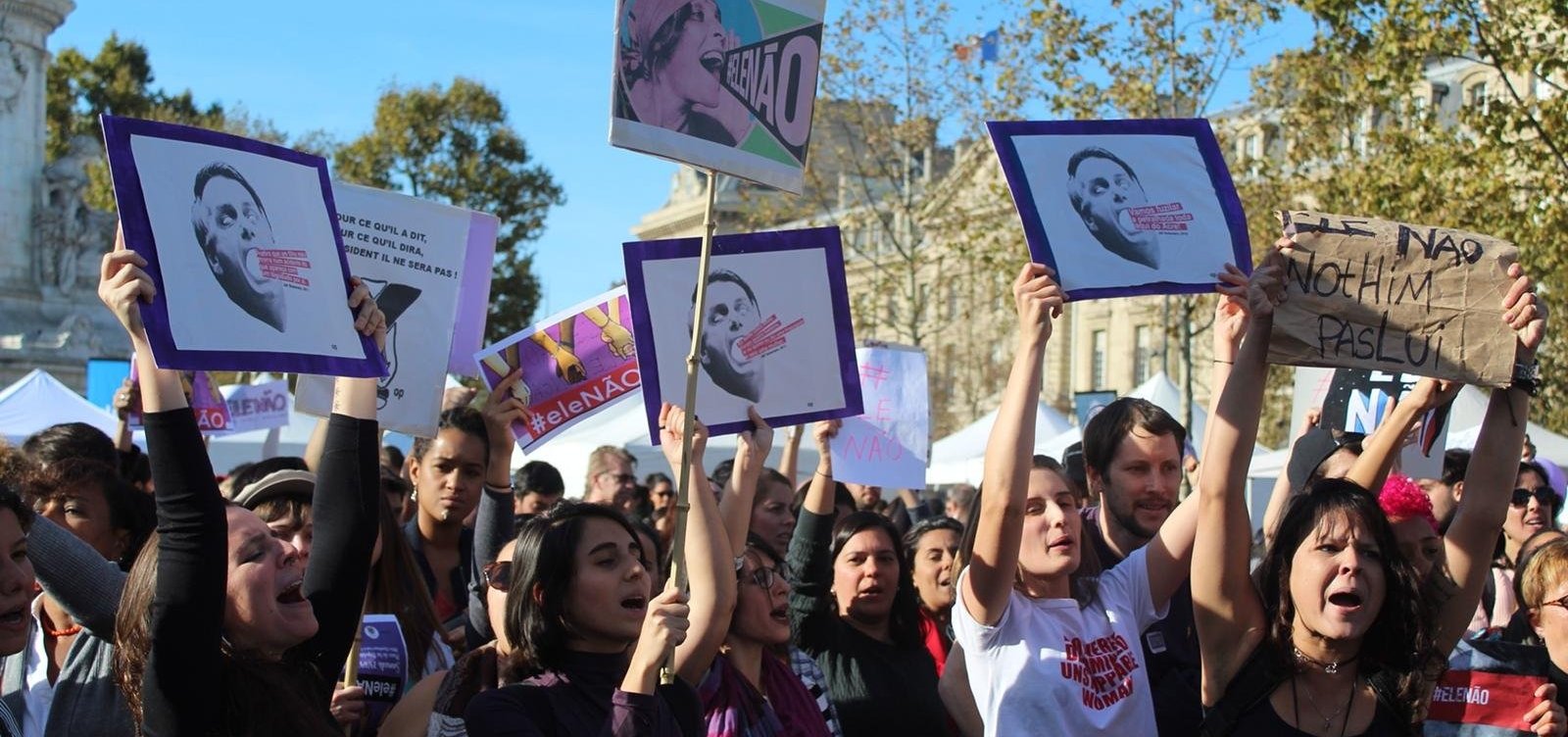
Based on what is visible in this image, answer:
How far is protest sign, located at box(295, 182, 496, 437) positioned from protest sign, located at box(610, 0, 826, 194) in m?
1.44

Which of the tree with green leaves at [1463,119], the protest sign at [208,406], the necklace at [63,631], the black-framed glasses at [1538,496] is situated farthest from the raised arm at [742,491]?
Answer: the tree with green leaves at [1463,119]

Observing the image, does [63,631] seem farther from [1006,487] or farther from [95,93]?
[95,93]

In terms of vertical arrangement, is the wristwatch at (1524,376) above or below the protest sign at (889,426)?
above

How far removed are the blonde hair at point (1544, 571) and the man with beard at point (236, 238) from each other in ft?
11.6

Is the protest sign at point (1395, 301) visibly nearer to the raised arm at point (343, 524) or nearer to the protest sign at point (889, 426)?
the raised arm at point (343, 524)

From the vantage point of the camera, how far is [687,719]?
414 cm

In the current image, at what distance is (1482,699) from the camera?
4629mm

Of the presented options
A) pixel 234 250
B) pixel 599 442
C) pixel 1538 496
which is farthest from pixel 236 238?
pixel 599 442

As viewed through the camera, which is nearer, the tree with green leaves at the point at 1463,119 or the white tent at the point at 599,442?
the tree with green leaves at the point at 1463,119

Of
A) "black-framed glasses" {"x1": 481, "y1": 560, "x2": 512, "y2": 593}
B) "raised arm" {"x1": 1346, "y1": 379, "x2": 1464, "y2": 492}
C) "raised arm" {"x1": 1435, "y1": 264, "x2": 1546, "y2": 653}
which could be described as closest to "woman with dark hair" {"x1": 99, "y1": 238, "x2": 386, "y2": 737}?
"black-framed glasses" {"x1": 481, "y1": 560, "x2": 512, "y2": 593}

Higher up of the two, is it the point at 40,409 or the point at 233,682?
the point at 233,682

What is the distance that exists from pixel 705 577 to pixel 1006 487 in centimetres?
81

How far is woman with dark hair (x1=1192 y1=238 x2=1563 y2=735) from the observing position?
4.30 metres

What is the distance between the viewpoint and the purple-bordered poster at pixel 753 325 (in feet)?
17.3
